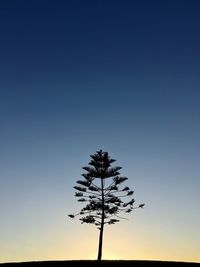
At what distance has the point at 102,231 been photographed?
131 ft
